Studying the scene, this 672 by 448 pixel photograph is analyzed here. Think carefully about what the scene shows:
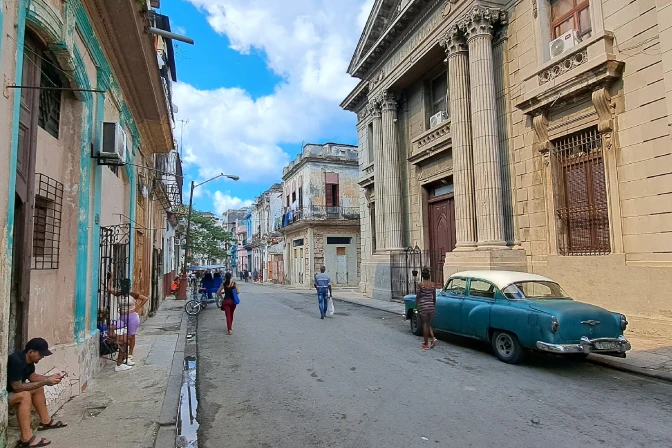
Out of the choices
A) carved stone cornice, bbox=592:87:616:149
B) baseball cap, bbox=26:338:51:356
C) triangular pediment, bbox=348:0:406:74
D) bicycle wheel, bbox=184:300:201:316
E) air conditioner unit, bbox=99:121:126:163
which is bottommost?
bicycle wheel, bbox=184:300:201:316

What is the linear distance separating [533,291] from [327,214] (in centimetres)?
2709

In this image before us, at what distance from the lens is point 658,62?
9188mm

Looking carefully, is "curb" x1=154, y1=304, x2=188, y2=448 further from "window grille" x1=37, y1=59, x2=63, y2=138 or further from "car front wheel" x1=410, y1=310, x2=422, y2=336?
"car front wheel" x1=410, y1=310, x2=422, y2=336

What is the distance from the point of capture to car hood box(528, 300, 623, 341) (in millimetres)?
6621

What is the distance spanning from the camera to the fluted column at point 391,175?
19.2m

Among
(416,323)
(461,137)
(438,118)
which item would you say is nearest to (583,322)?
(416,323)

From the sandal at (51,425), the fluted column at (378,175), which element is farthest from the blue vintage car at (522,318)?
the fluted column at (378,175)

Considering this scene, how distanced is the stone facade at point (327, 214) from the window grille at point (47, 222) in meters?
27.7

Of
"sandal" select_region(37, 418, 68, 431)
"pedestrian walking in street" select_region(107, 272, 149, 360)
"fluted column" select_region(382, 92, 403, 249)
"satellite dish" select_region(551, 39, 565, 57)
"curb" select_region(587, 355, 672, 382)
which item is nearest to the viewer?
"sandal" select_region(37, 418, 68, 431)

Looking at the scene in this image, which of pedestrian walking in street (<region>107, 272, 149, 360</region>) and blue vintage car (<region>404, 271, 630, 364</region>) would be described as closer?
blue vintage car (<region>404, 271, 630, 364</region>)

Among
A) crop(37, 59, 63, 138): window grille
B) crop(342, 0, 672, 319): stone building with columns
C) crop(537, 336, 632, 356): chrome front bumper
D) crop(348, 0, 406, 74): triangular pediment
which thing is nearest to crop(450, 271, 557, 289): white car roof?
crop(537, 336, 632, 356): chrome front bumper

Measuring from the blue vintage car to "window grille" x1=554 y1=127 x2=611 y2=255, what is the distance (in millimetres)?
3753

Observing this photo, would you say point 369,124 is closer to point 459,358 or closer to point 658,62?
point 658,62

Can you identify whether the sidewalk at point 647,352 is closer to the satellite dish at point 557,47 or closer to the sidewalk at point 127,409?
the sidewalk at point 127,409
